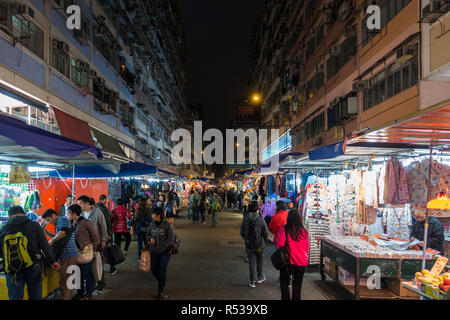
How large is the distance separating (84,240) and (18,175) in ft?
6.99

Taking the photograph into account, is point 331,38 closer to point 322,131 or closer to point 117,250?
point 322,131

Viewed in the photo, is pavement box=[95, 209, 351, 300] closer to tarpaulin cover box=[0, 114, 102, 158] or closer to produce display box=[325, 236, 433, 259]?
produce display box=[325, 236, 433, 259]

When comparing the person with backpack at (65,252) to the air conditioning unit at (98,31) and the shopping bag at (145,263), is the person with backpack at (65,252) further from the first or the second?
the air conditioning unit at (98,31)

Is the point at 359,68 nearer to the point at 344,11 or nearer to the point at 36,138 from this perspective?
the point at 344,11

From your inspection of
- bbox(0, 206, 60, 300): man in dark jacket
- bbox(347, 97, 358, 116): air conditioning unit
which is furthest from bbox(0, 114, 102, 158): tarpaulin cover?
bbox(347, 97, 358, 116): air conditioning unit

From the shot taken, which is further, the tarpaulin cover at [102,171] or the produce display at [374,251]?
the tarpaulin cover at [102,171]

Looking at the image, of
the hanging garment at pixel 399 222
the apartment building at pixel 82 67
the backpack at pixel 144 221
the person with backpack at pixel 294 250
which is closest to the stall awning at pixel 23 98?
the apartment building at pixel 82 67

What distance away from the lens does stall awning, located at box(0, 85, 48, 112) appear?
796cm

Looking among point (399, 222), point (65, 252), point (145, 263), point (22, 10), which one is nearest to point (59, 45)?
point (22, 10)

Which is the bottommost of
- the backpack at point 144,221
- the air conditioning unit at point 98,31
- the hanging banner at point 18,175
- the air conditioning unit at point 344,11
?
the backpack at point 144,221

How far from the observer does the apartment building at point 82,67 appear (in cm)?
945

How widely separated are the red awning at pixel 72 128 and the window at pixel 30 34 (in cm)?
213

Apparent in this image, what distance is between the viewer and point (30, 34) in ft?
34.0

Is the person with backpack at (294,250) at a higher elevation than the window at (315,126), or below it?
below
